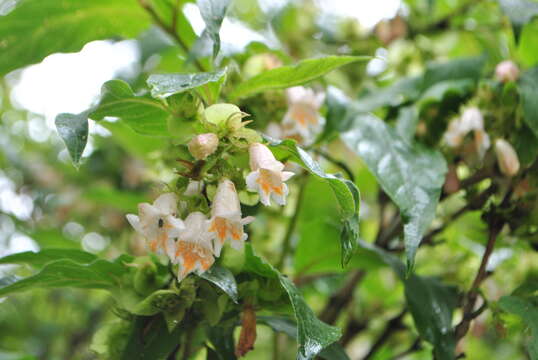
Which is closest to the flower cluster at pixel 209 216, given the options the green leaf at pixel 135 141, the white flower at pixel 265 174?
the white flower at pixel 265 174

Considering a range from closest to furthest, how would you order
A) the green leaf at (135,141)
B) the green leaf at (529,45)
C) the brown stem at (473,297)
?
1. the brown stem at (473,297)
2. the green leaf at (529,45)
3. the green leaf at (135,141)

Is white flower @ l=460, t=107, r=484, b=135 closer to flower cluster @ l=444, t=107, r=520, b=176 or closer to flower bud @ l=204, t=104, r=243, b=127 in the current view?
flower cluster @ l=444, t=107, r=520, b=176

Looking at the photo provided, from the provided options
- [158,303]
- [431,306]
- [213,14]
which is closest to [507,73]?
[431,306]

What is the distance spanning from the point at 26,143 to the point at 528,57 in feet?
5.05

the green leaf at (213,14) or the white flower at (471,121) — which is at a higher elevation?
the green leaf at (213,14)

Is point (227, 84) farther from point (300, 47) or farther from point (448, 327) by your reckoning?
point (300, 47)

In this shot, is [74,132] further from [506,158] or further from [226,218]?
[506,158]

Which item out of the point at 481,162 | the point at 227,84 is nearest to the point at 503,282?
the point at 481,162

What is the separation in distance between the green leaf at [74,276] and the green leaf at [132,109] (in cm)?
14

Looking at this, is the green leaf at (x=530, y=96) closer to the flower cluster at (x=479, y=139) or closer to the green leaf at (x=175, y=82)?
the flower cluster at (x=479, y=139)

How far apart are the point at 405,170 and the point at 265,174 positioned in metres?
0.22

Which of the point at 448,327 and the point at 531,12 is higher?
the point at 531,12

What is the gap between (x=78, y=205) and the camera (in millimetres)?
1613

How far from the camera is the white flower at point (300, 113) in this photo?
2.34 feet
